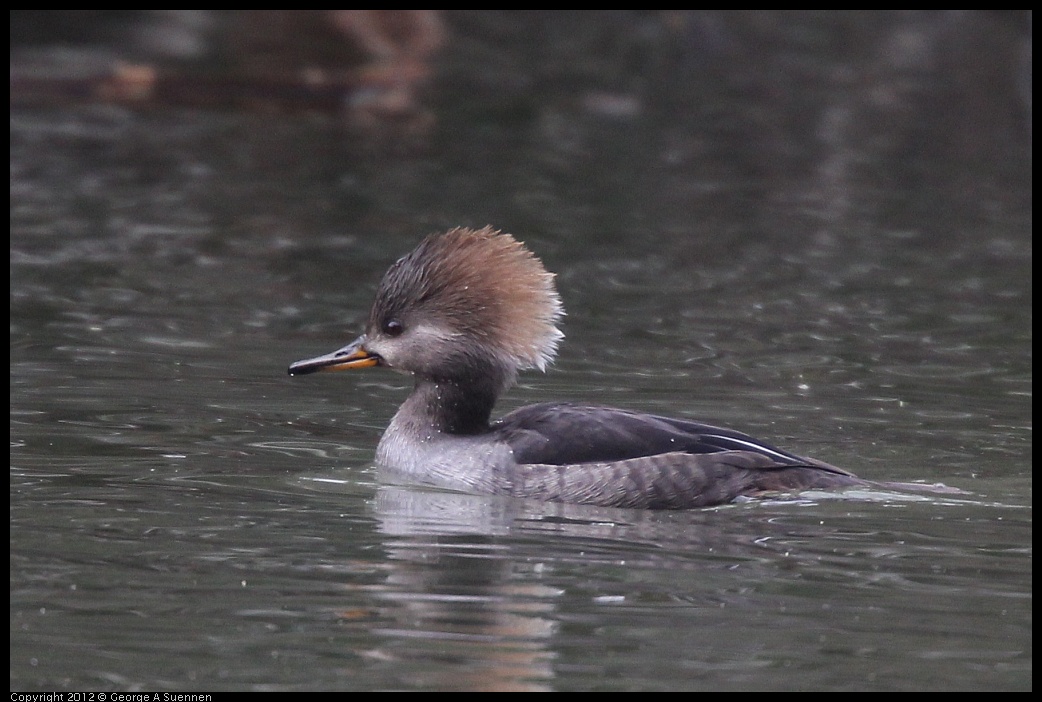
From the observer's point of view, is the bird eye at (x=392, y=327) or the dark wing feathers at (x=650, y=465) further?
the bird eye at (x=392, y=327)

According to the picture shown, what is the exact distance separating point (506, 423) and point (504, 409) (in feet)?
4.61

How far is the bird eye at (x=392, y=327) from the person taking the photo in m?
8.41

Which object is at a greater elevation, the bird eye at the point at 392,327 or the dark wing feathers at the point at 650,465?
the bird eye at the point at 392,327

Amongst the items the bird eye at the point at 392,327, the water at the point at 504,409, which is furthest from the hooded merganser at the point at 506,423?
the water at the point at 504,409

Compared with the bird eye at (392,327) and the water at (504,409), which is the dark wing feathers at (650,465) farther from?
the bird eye at (392,327)

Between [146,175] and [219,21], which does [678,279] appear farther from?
[219,21]

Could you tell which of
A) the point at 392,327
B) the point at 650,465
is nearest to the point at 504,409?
the point at 392,327

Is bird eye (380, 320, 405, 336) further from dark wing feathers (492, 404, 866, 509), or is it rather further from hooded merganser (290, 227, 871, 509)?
dark wing feathers (492, 404, 866, 509)

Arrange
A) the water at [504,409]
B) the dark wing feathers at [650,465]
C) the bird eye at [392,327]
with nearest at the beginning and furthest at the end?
the water at [504,409], the dark wing feathers at [650,465], the bird eye at [392,327]

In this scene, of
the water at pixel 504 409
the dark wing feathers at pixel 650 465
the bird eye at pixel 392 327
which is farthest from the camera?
the bird eye at pixel 392 327

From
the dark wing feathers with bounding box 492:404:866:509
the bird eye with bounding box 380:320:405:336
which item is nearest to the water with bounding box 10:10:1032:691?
the dark wing feathers with bounding box 492:404:866:509

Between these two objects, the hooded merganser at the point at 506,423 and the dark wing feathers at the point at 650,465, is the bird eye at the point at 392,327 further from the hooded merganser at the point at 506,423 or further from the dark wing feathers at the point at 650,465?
the dark wing feathers at the point at 650,465

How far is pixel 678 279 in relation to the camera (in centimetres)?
1362

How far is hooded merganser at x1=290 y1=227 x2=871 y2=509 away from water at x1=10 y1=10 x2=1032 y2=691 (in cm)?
15
